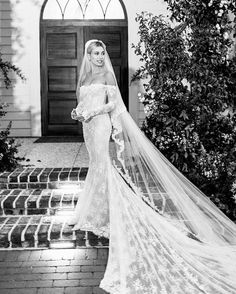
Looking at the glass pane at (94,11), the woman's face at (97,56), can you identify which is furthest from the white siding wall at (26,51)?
the woman's face at (97,56)

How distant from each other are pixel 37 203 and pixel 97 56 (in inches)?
70.6

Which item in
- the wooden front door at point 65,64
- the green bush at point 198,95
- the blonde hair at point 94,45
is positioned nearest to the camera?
the blonde hair at point 94,45

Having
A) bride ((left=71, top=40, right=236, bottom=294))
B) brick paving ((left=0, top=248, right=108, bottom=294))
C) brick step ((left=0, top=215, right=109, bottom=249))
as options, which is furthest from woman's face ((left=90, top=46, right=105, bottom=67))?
brick paving ((left=0, top=248, right=108, bottom=294))

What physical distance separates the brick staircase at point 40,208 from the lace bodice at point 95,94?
1235 millimetres

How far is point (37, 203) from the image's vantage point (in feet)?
16.0

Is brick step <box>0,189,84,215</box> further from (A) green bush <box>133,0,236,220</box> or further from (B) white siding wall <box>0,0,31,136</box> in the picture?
(B) white siding wall <box>0,0,31,136</box>

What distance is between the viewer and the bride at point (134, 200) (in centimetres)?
366

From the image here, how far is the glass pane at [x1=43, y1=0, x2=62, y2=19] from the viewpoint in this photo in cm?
855

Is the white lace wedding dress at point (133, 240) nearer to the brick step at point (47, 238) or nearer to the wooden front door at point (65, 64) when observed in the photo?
the brick step at point (47, 238)

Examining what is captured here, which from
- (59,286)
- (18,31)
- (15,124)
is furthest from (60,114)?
(59,286)

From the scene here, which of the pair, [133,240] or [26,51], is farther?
[26,51]

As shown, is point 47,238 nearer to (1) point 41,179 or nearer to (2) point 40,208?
(2) point 40,208

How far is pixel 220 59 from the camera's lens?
5.08 metres

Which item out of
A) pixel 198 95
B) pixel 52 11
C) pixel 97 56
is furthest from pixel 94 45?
pixel 52 11
